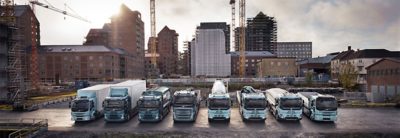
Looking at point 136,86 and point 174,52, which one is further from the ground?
point 174,52

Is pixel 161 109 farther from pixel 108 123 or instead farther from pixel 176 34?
pixel 176 34

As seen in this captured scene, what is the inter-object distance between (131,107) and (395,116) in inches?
1127

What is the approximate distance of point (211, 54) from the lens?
119m

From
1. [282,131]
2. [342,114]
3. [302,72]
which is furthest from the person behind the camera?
[302,72]

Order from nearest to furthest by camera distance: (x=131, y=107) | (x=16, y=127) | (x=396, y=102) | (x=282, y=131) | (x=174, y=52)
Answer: (x=282, y=131), (x=16, y=127), (x=131, y=107), (x=396, y=102), (x=174, y=52)

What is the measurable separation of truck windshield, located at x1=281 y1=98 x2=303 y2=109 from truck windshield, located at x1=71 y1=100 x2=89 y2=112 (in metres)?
19.2

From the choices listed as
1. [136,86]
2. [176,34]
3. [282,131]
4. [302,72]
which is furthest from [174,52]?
[282,131]

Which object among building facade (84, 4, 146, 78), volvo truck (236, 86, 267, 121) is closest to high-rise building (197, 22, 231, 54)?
building facade (84, 4, 146, 78)

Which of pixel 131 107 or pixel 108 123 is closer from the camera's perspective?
pixel 108 123

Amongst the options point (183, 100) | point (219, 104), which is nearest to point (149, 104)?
point (183, 100)

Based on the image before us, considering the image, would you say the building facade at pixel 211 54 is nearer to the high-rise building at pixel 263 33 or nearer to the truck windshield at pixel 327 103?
the high-rise building at pixel 263 33

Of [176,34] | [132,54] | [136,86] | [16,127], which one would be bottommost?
[16,127]

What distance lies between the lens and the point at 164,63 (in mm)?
155375

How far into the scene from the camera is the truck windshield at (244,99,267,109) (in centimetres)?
2725
